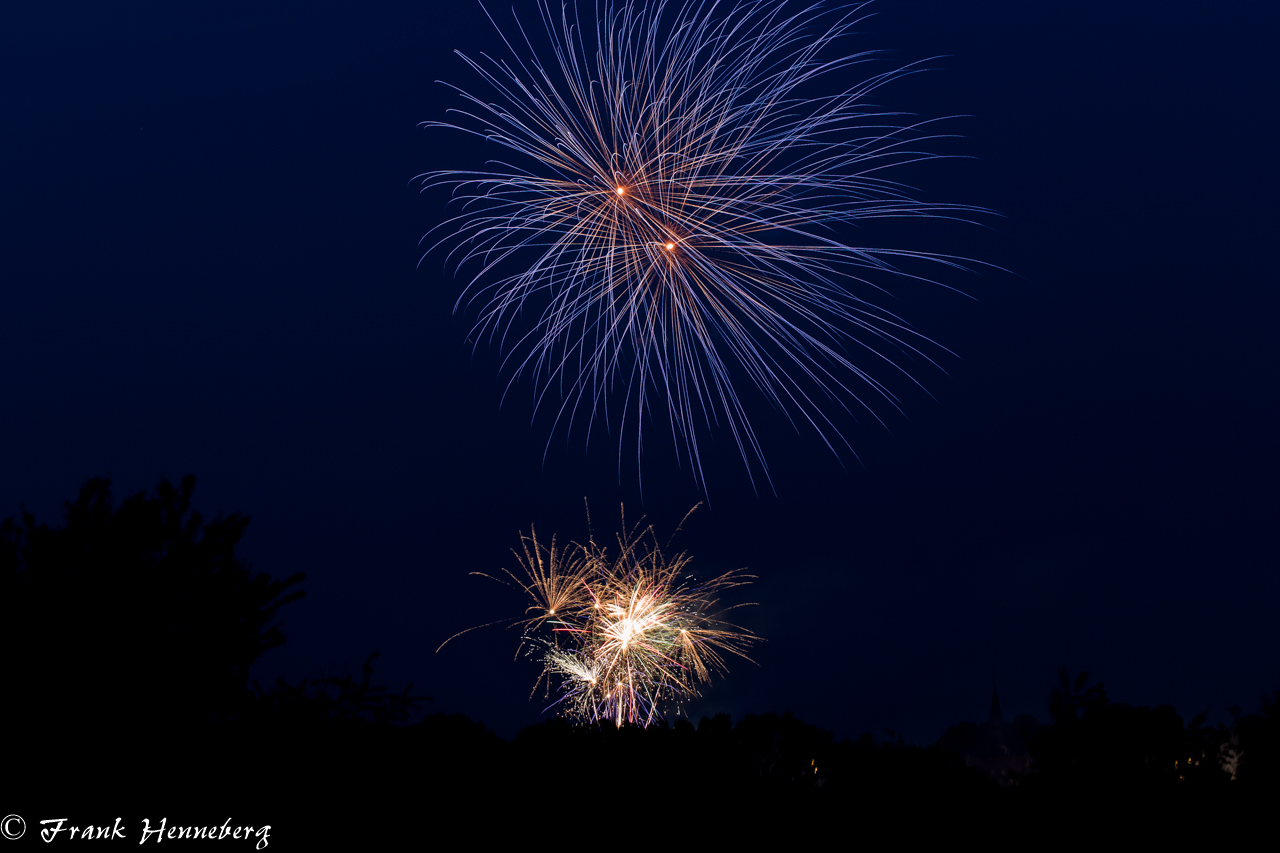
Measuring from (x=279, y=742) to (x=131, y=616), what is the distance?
2.75 m

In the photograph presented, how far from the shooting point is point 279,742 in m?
13.0

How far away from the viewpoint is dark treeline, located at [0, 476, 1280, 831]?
11133 millimetres

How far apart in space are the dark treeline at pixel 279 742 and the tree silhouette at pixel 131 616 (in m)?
0.02

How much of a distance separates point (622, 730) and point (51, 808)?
8.87 metres

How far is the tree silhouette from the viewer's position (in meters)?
11.1

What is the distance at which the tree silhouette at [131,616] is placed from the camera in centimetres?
Answer: 1114

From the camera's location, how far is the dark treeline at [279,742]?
11.1m

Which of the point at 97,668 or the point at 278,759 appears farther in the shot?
the point at 278,759

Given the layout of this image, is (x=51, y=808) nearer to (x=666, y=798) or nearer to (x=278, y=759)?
(x=278, y=759)

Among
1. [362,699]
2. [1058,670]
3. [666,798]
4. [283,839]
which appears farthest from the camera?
[1058,670]

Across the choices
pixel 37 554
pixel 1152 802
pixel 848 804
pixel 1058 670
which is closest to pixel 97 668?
pixel 37 554

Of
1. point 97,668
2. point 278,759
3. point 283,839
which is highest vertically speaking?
point 97,668

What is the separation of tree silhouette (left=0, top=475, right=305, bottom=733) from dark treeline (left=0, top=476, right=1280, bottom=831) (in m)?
0.02

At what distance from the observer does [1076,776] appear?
15562mm
